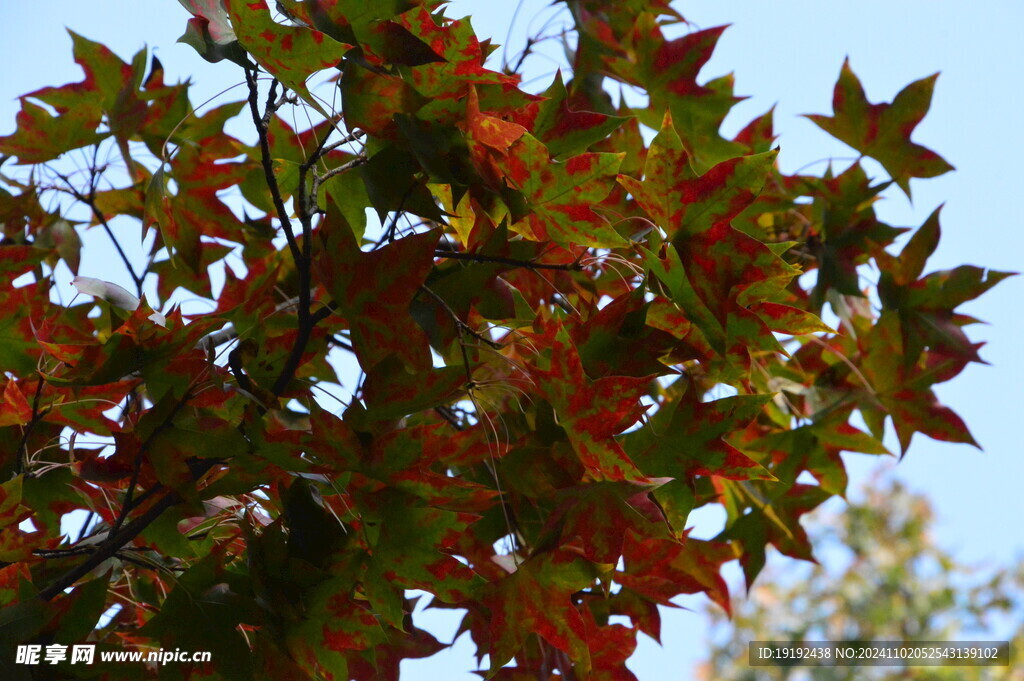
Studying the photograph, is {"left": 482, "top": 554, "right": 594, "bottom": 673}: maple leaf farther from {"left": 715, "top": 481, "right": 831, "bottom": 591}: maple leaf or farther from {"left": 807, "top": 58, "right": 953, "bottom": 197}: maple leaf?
{"left": 807, "top": 58, "right": 953, "bottom": 197}: maple leaf

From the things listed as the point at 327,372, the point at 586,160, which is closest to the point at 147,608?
the point at 327,372

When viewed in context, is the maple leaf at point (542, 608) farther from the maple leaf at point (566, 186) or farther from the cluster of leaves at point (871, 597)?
the cluster of leaves at point (871, 597)

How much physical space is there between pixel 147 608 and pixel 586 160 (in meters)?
0.55

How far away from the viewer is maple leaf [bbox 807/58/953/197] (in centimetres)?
88

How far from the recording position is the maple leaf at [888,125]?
88 cm

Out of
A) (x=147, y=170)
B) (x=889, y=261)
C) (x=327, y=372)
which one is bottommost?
(x=327, y=372)

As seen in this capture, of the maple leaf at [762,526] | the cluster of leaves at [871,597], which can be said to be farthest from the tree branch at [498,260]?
the cluster of leaves at [871,597]

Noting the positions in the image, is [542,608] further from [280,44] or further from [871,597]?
[871,597]

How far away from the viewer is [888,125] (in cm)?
88

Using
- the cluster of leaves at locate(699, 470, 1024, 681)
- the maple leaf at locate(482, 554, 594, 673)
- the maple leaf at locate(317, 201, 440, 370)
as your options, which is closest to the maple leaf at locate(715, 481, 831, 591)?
the maple leaf at locate(482, 554, 594, 673)

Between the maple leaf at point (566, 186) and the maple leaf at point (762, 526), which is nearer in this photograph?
the maple leaf at point (566, 186)

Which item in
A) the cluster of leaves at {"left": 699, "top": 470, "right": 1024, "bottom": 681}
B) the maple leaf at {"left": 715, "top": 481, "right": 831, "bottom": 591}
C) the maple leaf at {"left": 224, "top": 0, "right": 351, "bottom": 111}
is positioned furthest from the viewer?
the cluster of leaves at {"left": 699, "top": 470, "right": 1024, "bottom": 681}

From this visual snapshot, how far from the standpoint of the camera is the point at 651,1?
937 millimetres

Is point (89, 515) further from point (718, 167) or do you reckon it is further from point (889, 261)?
point (889, 261)
